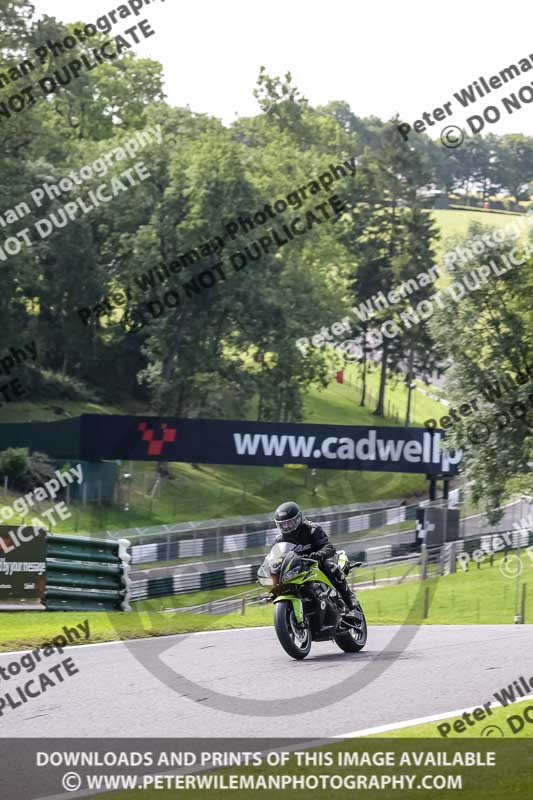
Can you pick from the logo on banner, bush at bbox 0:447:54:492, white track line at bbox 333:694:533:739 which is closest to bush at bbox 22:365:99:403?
bush at bbox 0:447:54:492

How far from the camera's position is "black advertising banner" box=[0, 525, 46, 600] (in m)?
21.4

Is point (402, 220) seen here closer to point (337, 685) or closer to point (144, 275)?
point (144, 275)

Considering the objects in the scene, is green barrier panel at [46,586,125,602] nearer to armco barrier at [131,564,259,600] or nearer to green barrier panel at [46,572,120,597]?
green barrier panel at [46,572,120,597]

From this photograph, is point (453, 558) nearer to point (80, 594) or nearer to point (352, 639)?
point (80, 594)

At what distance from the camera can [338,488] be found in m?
59.3

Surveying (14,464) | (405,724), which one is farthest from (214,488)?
(405,724)

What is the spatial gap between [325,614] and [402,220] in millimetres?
70805

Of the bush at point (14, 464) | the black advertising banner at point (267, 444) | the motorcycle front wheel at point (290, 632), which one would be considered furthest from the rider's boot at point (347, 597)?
the bush at point (14, 464)

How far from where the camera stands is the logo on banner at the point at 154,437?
42625 millimetres

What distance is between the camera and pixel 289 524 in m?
12.1

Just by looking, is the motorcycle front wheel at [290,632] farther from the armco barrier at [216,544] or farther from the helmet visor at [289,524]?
the armco barrier at [216,544]

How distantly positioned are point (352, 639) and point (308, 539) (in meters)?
1.35

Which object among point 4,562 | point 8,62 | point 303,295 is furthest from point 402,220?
point 4,562

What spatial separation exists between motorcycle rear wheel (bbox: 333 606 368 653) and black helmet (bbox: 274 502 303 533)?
1438mm
